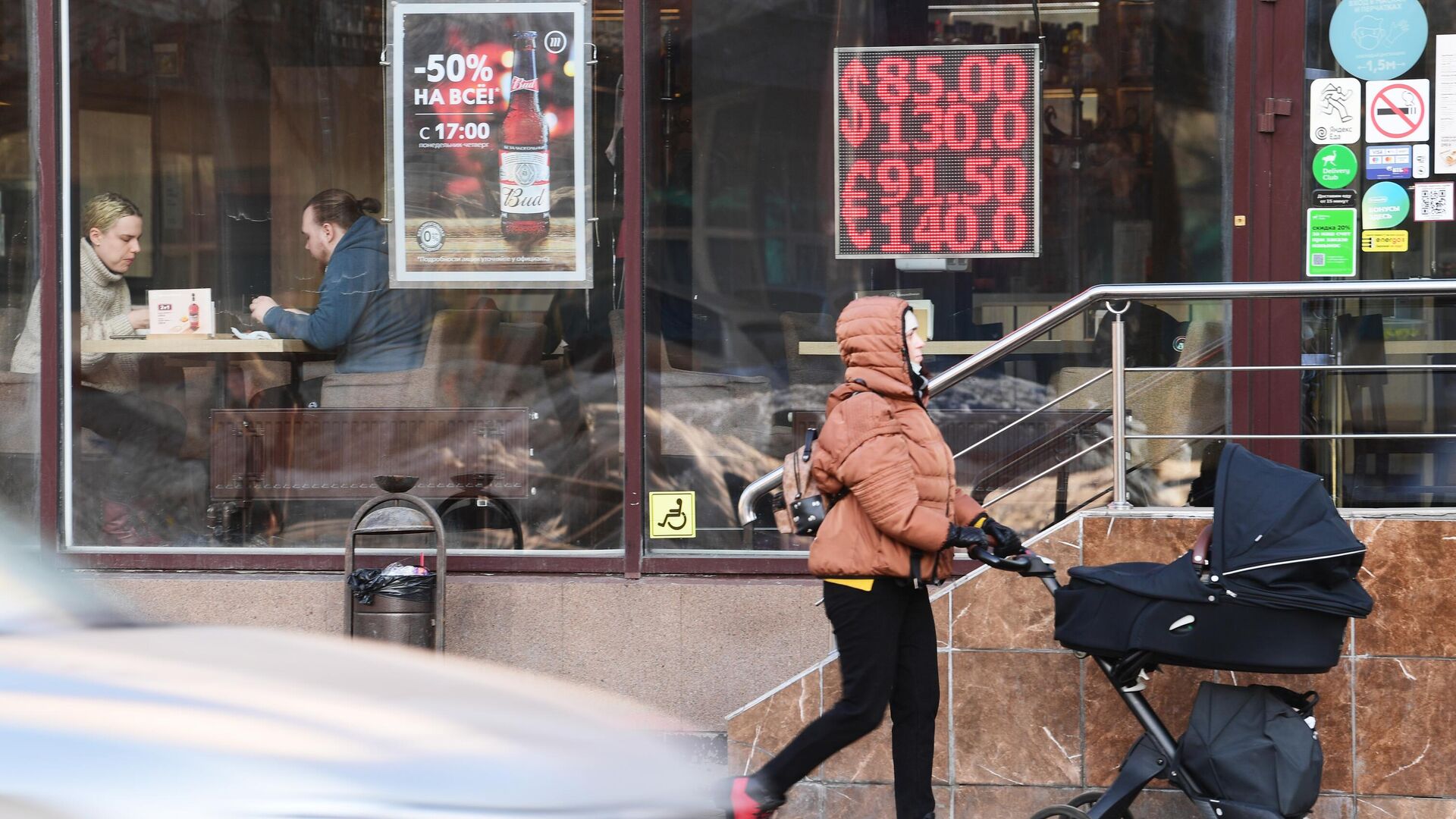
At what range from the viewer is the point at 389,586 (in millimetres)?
6848

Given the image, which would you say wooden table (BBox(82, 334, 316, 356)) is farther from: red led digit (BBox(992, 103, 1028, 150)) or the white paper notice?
the white paper notice

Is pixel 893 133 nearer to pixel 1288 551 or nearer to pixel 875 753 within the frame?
pixel 875 753

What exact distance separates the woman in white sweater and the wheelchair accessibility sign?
2.60m

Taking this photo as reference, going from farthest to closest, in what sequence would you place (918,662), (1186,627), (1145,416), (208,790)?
(1145,416) → (918,662) → (1186,627) → (208,790)

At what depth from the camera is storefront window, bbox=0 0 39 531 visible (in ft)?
25.7

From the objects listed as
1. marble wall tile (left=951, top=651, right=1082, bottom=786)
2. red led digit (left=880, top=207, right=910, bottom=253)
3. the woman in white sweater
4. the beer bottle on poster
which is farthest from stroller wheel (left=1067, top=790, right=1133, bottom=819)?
the woman in white sweater

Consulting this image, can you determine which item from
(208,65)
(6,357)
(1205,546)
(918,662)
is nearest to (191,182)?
(208,65)

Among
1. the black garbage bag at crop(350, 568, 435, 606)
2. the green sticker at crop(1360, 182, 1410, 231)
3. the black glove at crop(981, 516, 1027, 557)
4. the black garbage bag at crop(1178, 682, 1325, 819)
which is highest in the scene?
the green sticker at crop(1360, 182, 1410, 231)

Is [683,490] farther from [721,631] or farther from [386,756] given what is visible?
[386,756]

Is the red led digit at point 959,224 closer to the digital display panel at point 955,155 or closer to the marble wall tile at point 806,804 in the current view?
the digital display panel at point 955,155

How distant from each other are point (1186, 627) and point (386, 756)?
303cm

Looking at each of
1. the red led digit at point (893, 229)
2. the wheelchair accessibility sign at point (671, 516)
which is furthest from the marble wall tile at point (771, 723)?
the red led digit at point (893, 229)

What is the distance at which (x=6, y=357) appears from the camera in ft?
26.0

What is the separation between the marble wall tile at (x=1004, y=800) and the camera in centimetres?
602
